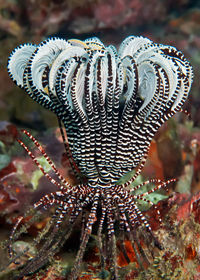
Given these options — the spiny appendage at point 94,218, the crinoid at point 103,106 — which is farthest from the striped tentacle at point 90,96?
the spiny appendage at point 94,218

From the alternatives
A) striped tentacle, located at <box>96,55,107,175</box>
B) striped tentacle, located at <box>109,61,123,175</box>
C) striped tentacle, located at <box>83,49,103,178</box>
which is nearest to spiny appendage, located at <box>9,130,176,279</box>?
striped tentacle, located at <box>109,61,123,175</box>

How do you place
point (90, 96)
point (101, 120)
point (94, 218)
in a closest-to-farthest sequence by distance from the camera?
point (90, 96)
point (101, 120)
point (94, 218)

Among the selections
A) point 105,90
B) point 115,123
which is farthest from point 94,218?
point 105,90

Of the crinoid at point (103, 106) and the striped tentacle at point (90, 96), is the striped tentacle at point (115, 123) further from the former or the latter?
the striped tentacle at point (90, 96)

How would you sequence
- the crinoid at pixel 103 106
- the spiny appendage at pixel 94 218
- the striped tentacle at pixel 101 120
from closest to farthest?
the striped tentacle at pixel 101 120 < the crinoid at pixel 103 106 < the spiny appendage at pixel 94 218

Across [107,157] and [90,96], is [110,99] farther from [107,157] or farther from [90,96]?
[107,157]

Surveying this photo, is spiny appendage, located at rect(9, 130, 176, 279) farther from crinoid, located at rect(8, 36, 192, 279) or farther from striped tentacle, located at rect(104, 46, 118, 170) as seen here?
striped tentacle, located at rect(104, 46, 118, 170)

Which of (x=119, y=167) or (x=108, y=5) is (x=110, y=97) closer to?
(x=119, y=167)

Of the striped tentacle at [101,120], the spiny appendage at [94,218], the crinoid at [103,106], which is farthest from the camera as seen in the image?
the spiny appendage at [94,218]
